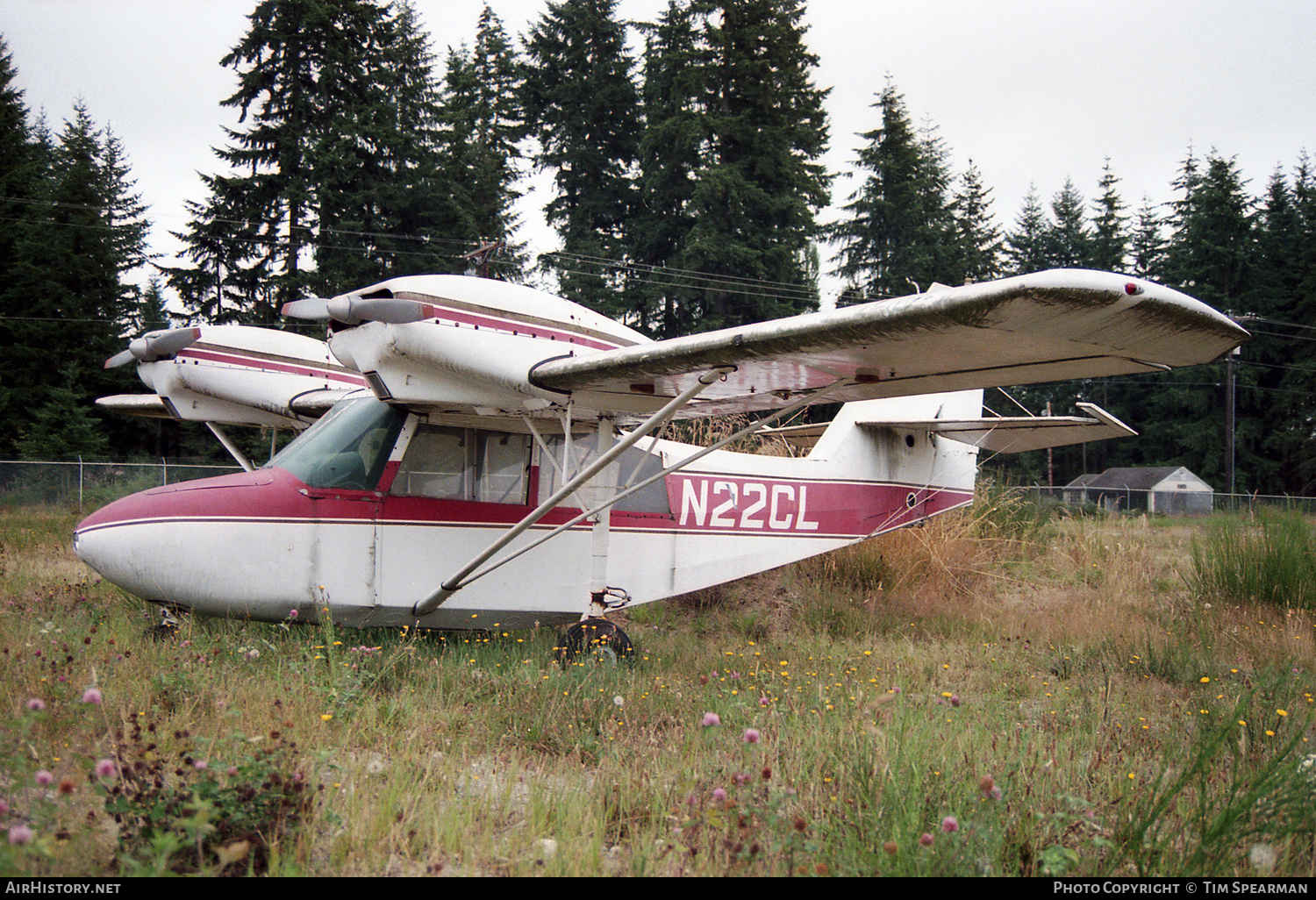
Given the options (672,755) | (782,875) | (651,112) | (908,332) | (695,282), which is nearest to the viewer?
(782,875)

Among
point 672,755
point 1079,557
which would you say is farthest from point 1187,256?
point 672,755

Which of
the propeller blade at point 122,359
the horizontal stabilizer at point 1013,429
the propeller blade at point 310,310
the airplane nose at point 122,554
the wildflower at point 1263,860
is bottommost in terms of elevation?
the wildflower at point 1263,860

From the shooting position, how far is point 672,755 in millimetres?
3857

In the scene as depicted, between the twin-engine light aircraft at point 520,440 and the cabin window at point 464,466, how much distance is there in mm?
16

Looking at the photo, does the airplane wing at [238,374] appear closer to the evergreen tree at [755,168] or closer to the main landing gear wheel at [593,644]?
the main landing gear wheel at [593,644]

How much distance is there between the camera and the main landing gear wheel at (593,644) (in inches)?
239

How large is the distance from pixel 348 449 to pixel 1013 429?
6561mm

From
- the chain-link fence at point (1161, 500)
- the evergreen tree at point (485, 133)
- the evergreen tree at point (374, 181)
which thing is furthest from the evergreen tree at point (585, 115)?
the chain-link fence at point (1161, 500)

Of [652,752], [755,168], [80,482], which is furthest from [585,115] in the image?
[652,752]

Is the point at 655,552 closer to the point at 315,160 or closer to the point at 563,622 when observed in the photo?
the point at 563,622

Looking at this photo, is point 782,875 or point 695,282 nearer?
point 782,875

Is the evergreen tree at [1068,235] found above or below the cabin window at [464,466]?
above

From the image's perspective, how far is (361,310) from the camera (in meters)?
5.80

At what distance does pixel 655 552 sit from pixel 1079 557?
26.3 feet
